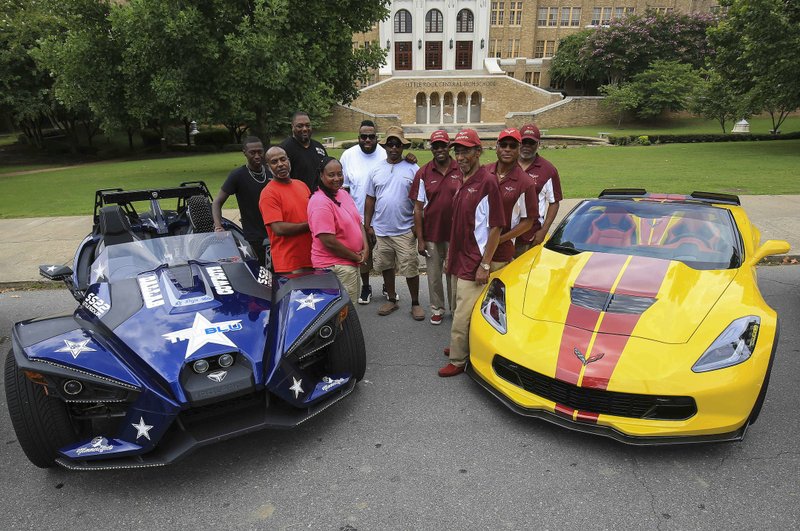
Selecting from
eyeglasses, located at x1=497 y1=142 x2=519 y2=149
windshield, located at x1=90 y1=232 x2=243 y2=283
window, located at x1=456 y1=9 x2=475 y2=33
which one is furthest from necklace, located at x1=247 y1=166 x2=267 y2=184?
window, located at x1=456 y1=9 x2=475 y2=33

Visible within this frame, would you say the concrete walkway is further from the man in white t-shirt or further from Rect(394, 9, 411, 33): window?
Rect(394, 9, 411, 33): window

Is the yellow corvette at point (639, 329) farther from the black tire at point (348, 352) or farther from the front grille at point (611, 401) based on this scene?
the black tire at point (348, 352)

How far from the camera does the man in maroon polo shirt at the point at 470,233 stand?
3.55 metres

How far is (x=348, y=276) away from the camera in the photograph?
4074 mm

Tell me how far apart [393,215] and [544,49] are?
202 feet

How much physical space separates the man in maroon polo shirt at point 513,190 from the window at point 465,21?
5906 cm

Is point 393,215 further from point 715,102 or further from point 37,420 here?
point 715,102

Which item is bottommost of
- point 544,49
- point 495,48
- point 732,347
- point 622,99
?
point 622,99

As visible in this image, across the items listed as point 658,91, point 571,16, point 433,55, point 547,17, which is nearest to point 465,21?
point 433,55

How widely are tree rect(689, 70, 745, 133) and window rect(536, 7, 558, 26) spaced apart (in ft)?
84.9

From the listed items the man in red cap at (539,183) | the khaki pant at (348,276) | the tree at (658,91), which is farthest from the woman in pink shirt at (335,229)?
the tree at (658,91)

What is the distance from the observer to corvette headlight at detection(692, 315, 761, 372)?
260 cm

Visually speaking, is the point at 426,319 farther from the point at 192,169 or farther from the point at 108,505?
the point at 192,169

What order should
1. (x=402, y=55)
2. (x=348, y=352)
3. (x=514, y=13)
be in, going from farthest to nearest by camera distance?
(x=402, y=55) → (x=514, y=13) → (x=348, y=352)
